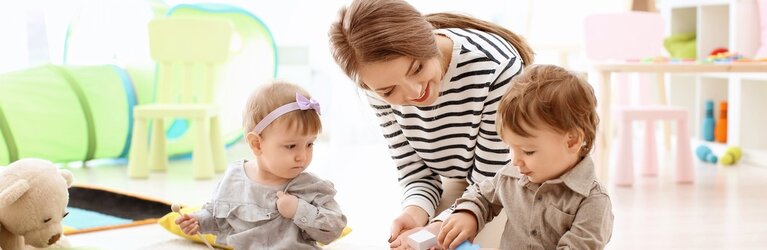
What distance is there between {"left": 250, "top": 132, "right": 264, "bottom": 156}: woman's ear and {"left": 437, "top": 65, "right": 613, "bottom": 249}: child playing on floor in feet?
1.79

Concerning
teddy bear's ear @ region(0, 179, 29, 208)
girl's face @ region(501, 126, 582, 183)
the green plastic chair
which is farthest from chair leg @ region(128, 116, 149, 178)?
girl's face @ region(501, 126, 582, 183)

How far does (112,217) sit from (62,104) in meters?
1.08

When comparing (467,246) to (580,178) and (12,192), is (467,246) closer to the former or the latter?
(580,178)

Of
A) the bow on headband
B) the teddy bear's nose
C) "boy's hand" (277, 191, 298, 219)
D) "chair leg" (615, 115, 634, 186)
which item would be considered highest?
the bow on headband

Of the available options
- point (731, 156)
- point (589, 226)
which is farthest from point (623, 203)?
point (589, 226)

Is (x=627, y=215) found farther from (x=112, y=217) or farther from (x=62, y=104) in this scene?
(x=62, y=104)

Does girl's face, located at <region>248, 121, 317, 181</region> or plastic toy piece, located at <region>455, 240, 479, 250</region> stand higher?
girl's face, located at <region>248, 121, 317, 181</region>

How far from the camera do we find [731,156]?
3596 mm

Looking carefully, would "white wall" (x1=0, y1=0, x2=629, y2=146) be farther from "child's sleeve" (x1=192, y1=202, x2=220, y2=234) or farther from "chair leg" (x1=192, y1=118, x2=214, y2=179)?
"child's sleeve" (x1=192, y1=202, x2=220, y2=234)

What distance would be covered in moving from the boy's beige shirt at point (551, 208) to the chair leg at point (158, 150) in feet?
7.34

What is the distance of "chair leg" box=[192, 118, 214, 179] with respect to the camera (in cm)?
335

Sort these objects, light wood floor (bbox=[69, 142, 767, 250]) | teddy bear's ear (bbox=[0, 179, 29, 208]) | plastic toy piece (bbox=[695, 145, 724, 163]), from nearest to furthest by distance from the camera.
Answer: teddy bear's ear (bbox=[0, 179, 29, 208]) < light wood floor (bbox=[69, 142, 767, 250]) < plastic toy piece (bbox=[695, 145, 724, 163])

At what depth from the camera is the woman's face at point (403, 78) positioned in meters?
1.50

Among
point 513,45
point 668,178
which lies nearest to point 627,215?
point 668,178
